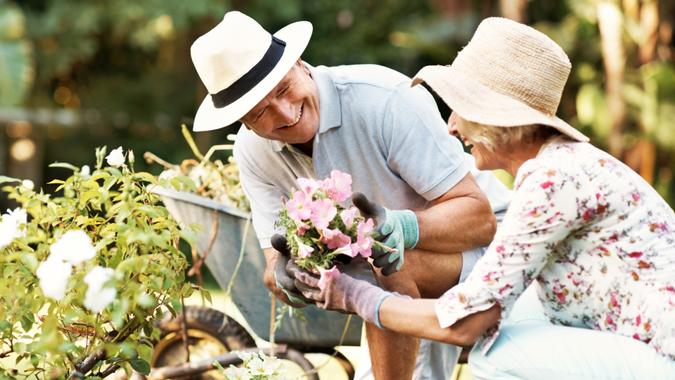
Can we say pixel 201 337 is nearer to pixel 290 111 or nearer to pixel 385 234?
pixel 290 111

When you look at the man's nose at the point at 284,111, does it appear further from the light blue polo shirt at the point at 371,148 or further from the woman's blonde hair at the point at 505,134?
the woman's blonde hair at the point at 505,134

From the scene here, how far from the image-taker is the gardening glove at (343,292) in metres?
2.46

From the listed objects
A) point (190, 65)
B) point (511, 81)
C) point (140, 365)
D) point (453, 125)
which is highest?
Answer: point (511, 81)

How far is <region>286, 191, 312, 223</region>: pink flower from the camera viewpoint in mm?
2436

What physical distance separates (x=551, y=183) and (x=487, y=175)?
100 cm

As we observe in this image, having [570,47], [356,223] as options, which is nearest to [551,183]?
[356,223]

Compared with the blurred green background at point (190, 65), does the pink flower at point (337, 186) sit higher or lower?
higher

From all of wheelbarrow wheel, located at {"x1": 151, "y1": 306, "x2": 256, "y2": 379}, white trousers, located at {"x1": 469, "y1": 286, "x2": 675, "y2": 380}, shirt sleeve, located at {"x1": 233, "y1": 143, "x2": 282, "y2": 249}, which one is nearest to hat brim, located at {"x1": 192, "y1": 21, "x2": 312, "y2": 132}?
shirt sleeve, located at {"x1": 233, "y1": 143, "x2": 282, "y2": 249}

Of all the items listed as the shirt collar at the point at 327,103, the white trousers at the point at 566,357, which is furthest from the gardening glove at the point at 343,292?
the shirt collar at the point at 327,103

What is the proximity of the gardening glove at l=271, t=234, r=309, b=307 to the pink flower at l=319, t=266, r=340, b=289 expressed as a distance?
17cm

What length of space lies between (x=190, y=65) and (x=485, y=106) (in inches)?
420

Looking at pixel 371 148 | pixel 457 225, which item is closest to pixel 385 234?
pixel 457 225

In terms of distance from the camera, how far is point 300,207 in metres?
2.45

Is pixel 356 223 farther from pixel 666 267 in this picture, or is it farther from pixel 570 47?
pixel 570 47
